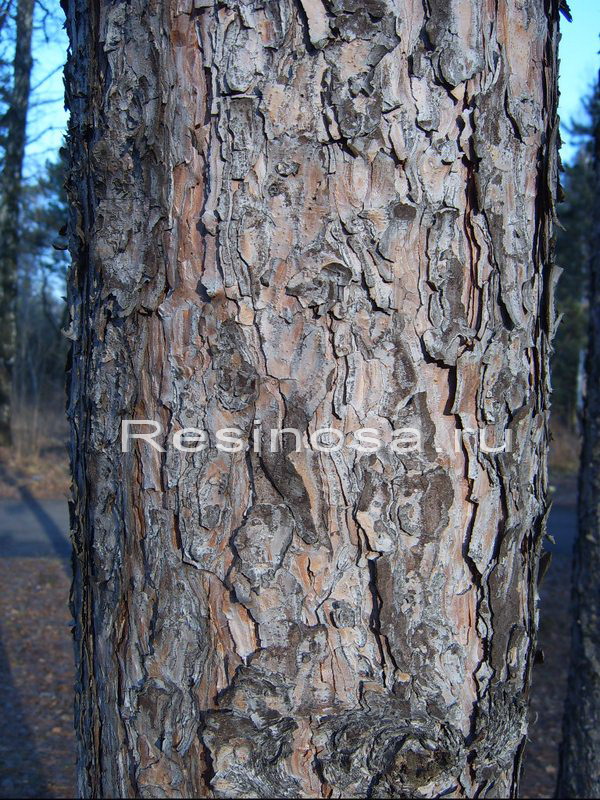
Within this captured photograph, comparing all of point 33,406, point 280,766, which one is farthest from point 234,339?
point 33,406

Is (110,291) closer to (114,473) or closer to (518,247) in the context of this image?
(114,473)

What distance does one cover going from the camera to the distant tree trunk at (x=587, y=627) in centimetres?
354

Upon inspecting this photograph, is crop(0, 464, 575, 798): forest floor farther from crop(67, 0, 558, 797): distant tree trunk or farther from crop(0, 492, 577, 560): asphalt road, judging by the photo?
crop(67, 0, 558, 797): distant tree trunk

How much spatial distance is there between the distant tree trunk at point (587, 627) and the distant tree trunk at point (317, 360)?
2.68 meters

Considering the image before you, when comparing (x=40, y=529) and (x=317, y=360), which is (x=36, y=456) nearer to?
(x=40, y=529)

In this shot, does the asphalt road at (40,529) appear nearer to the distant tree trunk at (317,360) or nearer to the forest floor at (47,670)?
the forest floor at (47,670)

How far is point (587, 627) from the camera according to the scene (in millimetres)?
3574

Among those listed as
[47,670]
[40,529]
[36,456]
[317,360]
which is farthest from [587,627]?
[36,456]

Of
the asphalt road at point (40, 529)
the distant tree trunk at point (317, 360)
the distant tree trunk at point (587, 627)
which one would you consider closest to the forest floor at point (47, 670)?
the asphalt road at point (40, 529)

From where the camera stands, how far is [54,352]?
1686 cm

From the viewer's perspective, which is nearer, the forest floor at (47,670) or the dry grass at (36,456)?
the forest floor at (47,670)

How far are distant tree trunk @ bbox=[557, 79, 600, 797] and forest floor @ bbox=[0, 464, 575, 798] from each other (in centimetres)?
76

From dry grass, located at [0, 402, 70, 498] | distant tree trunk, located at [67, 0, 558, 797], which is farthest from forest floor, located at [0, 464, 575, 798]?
distant tree trunk, located at [67, 0, 558, 797]

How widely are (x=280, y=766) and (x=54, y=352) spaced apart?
16858 mm
